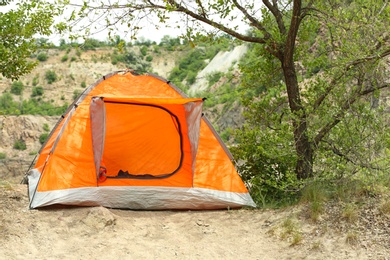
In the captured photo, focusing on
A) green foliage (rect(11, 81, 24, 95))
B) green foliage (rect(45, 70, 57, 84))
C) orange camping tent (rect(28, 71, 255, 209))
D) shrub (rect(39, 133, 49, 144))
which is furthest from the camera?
green foliage (rect(45, 70, 57, 84))

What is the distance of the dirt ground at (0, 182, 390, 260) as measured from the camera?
16.6 ft

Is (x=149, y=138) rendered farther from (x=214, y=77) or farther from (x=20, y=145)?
(x=214, y=77)

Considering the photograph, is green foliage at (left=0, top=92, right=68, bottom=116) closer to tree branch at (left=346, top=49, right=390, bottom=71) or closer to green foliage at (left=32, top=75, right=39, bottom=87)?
green foliage at (left=32, top=75, right=39, bottom=87)

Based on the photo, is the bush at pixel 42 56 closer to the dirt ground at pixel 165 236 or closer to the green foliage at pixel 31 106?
the green foliage at pixel 31 106

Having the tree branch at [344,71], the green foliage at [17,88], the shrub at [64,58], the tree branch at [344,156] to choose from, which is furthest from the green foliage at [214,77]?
the tree branch at [344,156]

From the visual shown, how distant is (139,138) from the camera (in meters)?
8.07

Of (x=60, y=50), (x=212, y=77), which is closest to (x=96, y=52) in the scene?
(x=60, y=50)

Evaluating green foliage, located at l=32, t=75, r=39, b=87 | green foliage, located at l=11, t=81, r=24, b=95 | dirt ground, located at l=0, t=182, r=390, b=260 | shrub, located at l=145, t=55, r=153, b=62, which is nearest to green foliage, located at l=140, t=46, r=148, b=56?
shrub, located at l=145, t=55, r=153, b=62

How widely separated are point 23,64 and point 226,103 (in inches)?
752

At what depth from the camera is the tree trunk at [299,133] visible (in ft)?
21.2

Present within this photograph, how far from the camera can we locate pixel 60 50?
4231 centimetres

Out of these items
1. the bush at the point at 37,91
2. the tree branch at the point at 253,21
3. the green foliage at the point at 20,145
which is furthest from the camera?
the bush at the point at 37,91

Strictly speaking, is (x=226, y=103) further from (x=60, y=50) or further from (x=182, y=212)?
(x=60, y=50)

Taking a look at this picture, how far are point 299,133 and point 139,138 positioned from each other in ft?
8.71
